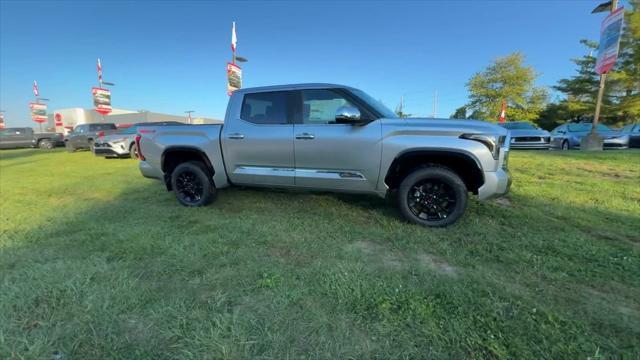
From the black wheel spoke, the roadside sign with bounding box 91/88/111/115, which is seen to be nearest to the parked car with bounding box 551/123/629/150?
the black wheel spoke

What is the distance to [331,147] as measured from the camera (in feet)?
12.0

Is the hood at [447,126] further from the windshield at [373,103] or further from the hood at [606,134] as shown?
the hood at [606,134]

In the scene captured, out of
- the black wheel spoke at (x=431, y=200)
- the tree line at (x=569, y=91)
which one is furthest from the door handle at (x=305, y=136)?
the tree line at (x=569, y=91)

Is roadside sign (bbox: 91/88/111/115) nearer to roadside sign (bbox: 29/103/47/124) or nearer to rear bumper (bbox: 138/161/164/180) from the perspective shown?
roadside sign (bbox: 29/103/47/124)

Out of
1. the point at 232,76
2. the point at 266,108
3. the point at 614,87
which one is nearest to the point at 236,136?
the point at 266,108

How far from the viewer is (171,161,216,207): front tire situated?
4.47 meters

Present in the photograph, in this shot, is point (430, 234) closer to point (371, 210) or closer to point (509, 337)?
point (371, 210)

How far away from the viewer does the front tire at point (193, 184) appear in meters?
4.47

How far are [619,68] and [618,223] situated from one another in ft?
104

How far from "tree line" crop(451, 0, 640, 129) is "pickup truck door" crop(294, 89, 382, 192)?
3124 cm

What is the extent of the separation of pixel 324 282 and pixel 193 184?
3.14m

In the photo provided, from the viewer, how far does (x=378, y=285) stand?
2.27 meters

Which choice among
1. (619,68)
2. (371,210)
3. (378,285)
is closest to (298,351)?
(378,285)

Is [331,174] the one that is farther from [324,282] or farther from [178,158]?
[178,158]
